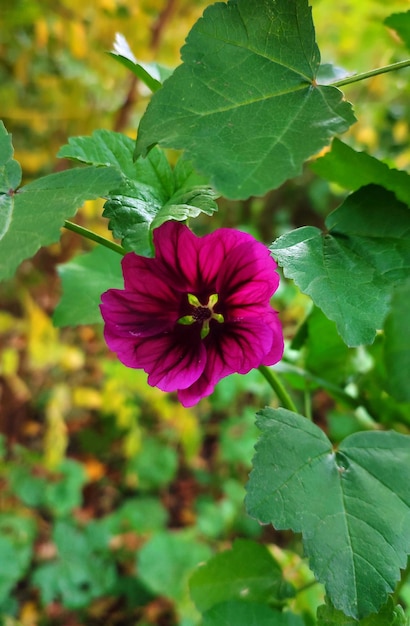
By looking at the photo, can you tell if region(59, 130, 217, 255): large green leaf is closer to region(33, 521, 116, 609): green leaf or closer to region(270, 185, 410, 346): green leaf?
region(270, 185, 410, 346): green leaf

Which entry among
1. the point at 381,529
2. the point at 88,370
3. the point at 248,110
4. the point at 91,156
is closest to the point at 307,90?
the point at 248,110

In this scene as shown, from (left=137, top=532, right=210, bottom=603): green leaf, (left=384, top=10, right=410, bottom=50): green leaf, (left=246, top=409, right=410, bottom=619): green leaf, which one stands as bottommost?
A: (left=137, top=532, right=210, bottom=603): green leaf

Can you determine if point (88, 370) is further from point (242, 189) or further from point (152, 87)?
point (242, 189)

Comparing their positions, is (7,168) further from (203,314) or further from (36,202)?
(203,314)

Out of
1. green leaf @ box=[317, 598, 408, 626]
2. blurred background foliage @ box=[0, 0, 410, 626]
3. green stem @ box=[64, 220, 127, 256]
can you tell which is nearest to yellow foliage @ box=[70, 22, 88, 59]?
blurred background foliage @ box=[0, 0, 410, 626]

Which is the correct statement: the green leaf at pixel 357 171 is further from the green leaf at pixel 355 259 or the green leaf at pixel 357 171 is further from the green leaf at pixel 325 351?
the green leaf at pixel 325 351
